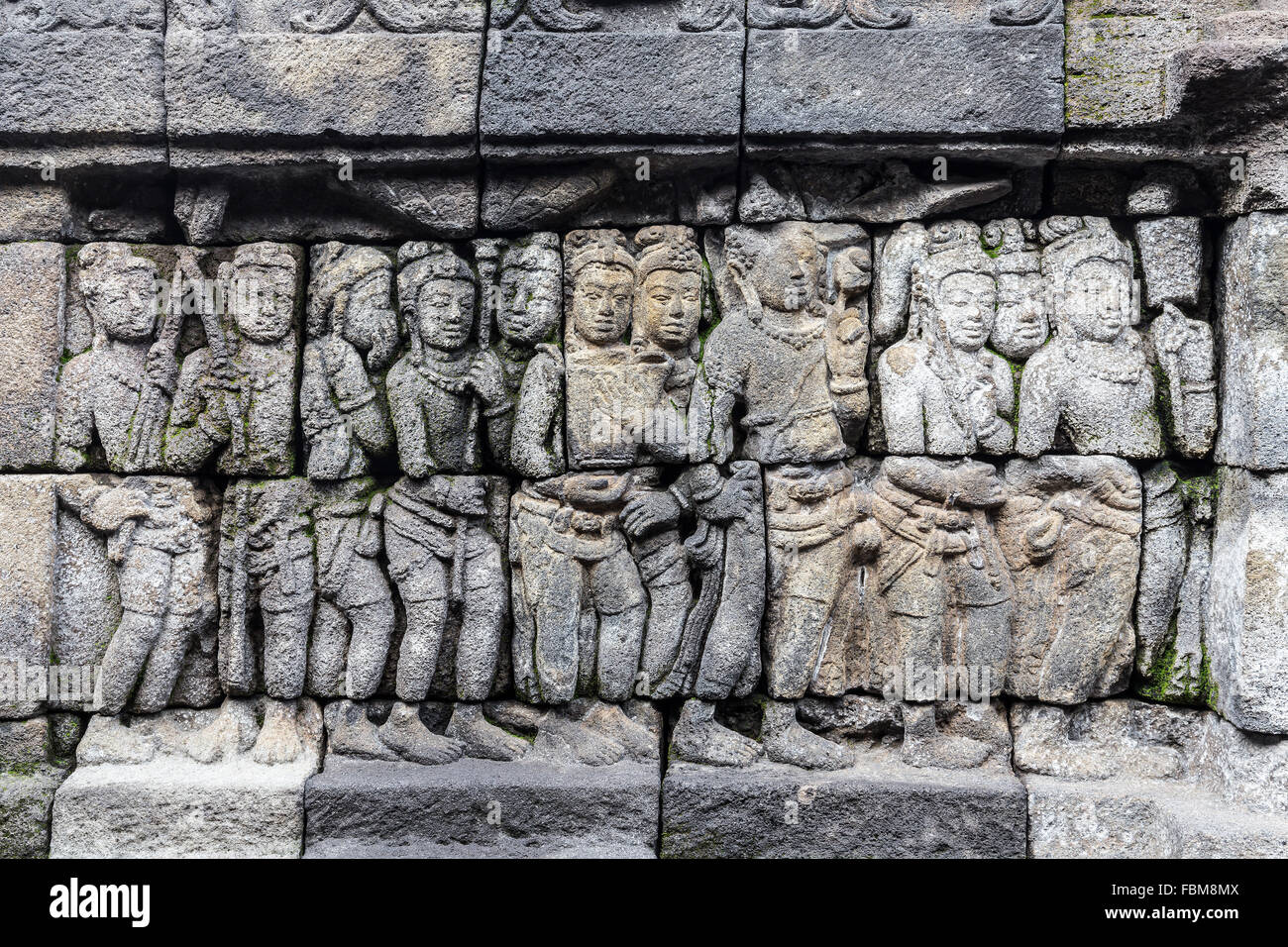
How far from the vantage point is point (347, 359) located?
4.91 meters

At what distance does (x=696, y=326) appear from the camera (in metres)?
4.92

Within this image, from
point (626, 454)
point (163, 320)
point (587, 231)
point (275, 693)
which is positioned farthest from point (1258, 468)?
point (163, 320)

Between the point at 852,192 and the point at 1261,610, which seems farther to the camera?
the point at 852,192

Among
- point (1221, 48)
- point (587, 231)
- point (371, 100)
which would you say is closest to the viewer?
point (1221, 48)

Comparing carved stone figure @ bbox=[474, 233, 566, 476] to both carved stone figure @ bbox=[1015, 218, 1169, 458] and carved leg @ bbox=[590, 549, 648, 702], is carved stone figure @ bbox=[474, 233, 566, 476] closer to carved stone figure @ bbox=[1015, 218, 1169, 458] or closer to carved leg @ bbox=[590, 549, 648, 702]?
carved leg @ bbox=[590, 549, 648, 702]

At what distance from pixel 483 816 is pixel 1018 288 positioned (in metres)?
2.97

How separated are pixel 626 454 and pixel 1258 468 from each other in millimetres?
2373

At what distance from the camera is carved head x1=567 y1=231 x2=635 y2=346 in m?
4.82

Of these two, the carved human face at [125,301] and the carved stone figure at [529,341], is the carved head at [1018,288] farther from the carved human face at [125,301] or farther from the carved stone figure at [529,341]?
the carved human face at [125,301]

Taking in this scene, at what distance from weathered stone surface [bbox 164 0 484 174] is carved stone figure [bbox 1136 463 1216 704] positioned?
306cm

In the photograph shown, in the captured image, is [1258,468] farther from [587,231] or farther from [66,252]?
[66,252]

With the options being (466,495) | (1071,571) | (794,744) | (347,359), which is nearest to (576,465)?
(466,495)

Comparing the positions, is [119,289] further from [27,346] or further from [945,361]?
[945,361]

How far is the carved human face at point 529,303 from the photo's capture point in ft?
16.0
